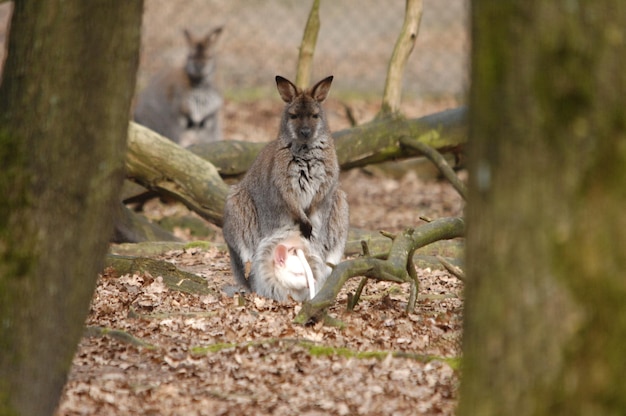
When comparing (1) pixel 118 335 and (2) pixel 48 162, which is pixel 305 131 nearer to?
(1) pixel 118 335

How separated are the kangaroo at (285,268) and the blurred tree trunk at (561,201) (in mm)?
4233

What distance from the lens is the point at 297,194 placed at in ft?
23.0

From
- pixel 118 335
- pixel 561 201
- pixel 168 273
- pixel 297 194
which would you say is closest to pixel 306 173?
pixel 297 194

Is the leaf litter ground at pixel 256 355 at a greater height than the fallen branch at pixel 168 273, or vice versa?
the fallen branch at pixel 168 273

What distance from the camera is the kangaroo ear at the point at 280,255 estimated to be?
6.86 metres

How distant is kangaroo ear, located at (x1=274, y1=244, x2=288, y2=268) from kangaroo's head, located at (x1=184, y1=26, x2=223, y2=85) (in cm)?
713

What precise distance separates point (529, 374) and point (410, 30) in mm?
7120

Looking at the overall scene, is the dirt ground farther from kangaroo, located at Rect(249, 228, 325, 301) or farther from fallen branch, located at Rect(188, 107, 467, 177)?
fallen branch, located at Rect(188, 107, 467, 177)

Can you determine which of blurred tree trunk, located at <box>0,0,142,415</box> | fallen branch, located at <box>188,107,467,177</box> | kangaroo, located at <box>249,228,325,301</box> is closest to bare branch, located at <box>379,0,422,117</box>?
fallen branch, located at <box>188,107,467,177</box>

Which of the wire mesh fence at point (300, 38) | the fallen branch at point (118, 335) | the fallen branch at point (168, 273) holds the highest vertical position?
the wire mesh fence at point (300, 38)

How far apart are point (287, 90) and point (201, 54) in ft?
21.8

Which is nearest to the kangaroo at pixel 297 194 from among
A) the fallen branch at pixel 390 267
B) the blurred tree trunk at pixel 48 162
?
the fallen branch at pixel 390 267

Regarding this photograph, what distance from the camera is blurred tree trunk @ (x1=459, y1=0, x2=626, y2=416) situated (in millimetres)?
2445

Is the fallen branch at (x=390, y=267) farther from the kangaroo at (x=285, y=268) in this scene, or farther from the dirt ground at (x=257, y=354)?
the kangaroo at (x=285, y=268)
